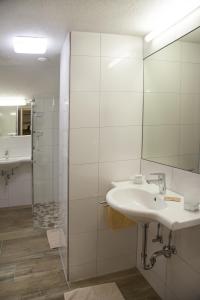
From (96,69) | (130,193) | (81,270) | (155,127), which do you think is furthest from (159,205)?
(96,69)

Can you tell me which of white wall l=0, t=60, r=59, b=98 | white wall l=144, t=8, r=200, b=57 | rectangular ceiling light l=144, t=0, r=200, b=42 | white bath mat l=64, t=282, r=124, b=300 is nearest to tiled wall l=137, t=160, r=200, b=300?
white bath mat l=64, t=282, r=124, b=300

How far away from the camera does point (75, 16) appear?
167cm

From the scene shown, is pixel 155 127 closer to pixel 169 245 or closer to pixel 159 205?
pixel 159 205

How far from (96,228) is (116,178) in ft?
1.69

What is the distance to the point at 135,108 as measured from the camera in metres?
2.18

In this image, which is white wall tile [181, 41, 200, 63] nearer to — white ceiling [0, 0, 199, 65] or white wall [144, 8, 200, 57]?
white wall [144, 8, 200, 57]

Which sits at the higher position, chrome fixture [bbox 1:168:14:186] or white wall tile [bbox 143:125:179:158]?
white wall tile [bbox 143:125:179:158]

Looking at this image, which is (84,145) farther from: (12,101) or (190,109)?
(12,101)

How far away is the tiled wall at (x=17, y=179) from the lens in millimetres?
3719

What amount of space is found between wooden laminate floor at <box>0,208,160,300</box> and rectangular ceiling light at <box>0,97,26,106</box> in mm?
1957

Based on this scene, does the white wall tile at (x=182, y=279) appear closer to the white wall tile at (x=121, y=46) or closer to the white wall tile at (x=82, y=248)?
the white wall tile at (x=82, y=248)

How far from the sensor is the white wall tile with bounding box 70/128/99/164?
2012 mm

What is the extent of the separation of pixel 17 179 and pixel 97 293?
2383 mm

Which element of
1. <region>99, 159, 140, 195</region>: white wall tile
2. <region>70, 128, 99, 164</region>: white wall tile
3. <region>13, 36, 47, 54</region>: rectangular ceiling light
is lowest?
<region>99, 159, 140, 195</region>: white wall tile
